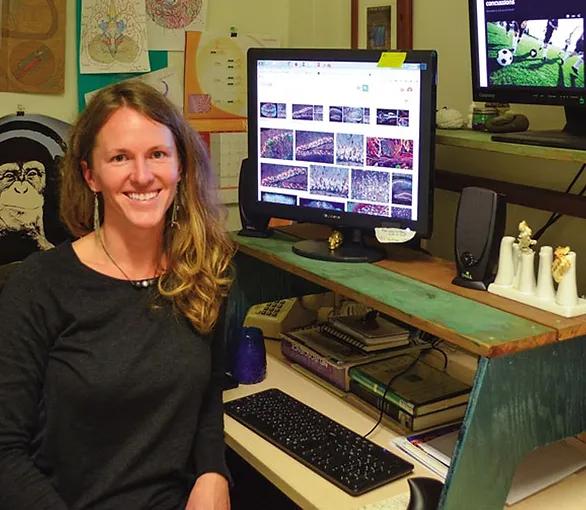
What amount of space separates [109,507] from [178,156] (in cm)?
65

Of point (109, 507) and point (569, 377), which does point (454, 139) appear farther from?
point (109, 507)

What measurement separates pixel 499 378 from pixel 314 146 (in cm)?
75

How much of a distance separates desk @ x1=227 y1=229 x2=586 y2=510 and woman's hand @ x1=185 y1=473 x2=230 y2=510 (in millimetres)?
93

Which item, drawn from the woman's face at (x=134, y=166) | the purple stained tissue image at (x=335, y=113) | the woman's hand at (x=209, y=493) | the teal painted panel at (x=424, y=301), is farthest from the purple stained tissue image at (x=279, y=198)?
the woman's hand at (x=209, y=493)

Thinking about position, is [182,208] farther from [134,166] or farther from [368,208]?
[368,208]

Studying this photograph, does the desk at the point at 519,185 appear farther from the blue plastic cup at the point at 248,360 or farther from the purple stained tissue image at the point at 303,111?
the blue plastic cup at the point at 248,360

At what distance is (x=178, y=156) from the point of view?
5.04 feet

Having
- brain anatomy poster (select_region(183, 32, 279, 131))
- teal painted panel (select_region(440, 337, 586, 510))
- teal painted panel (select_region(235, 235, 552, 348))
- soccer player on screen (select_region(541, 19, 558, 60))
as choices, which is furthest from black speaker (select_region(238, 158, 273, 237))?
teal painted panel (select_region(440, 337, 586, 510))

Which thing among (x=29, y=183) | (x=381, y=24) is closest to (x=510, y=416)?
(x=381, y=24)

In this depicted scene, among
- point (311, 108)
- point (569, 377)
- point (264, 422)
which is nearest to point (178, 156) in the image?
point (311, 108)

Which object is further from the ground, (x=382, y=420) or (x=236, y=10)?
(x=236, y=10)

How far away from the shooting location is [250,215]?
1.96m

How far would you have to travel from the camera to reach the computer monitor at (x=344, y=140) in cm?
163

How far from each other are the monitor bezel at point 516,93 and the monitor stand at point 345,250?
0.39 m
